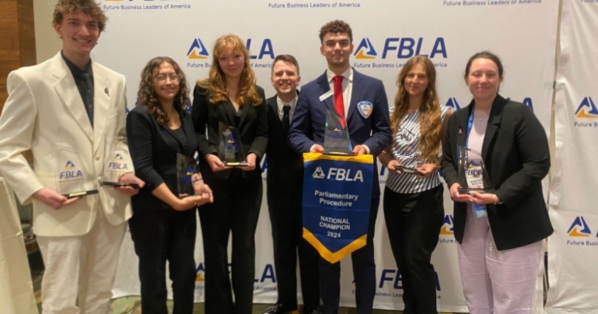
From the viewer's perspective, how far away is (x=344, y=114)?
2576 millimetres

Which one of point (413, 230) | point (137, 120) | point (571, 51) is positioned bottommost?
point (413, 230)

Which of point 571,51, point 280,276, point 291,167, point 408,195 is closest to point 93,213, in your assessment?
point 291,167

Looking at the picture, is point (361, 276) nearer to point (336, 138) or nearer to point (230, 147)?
point (336, 138)

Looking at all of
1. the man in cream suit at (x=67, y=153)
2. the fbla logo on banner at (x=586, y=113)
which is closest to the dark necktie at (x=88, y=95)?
the man in cream suit at (x=67, y=153)

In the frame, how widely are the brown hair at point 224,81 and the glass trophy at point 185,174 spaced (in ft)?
1.35

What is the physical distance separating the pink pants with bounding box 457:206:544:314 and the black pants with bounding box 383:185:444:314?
28cm

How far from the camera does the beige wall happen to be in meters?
4.14

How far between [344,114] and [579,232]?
2080 mm

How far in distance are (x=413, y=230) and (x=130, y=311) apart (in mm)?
2217

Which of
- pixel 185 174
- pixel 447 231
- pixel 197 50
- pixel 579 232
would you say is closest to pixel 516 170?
pixel 447 231

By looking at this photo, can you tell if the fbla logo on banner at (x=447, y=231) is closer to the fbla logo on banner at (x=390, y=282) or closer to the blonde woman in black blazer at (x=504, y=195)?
the fbla logo on banner at (x=390, y=282)

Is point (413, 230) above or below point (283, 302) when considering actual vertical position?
above

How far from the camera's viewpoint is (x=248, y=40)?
11.0 feet

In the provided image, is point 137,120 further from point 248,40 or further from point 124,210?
point 248,40
